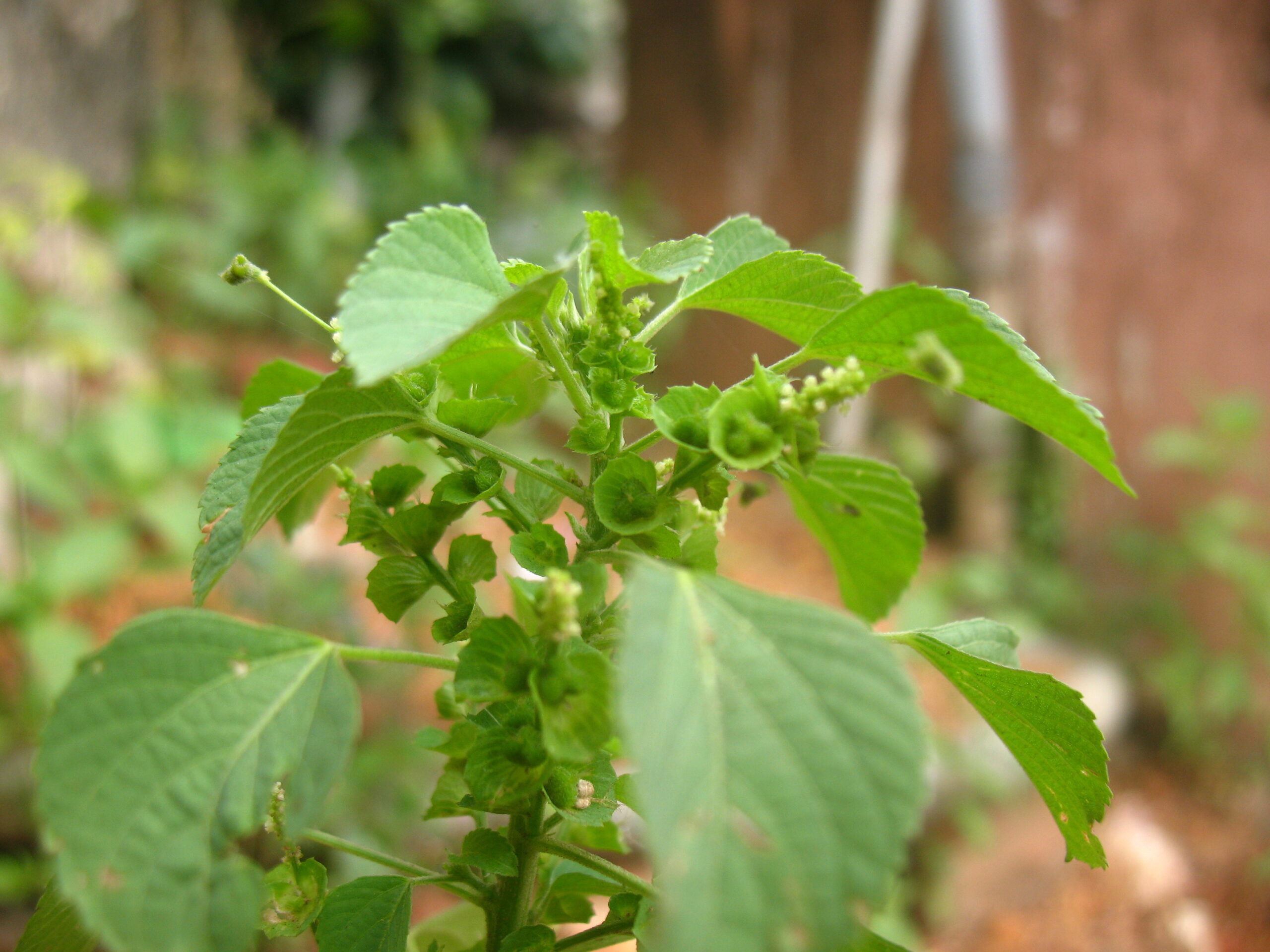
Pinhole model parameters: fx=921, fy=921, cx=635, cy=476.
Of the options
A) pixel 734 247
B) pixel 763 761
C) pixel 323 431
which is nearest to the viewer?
pixel 763 761

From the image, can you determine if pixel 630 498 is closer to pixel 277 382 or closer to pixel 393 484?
pixel 393 484

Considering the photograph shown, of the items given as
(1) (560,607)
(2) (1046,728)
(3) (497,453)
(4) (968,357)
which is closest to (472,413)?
(3) (497,453)

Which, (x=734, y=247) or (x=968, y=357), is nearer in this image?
(x=968, y=357)

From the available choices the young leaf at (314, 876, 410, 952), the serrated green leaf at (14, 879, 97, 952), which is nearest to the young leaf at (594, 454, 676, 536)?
the young leaf at (314, 876, 410, 952)

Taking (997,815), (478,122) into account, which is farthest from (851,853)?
(478,122)

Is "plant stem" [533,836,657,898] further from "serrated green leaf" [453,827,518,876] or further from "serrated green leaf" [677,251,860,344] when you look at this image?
"serrated green leaf" [677,251,860,344]

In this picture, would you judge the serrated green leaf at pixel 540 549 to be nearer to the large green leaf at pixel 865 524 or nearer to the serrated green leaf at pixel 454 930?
the large green leaf at pixel 865 524

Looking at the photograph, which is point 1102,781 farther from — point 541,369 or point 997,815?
point 997,815
